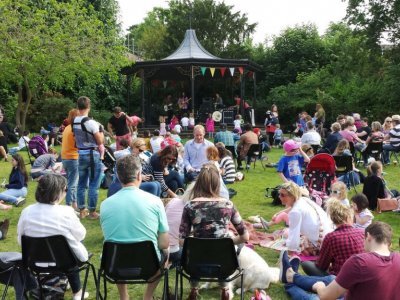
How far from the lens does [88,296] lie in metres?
Answer: 4.52

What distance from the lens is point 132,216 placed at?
3.73 meters

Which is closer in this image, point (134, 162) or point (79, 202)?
point (134, 162)

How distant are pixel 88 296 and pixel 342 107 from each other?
22710 mm

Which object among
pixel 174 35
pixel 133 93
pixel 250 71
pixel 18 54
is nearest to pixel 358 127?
pixel 250 71

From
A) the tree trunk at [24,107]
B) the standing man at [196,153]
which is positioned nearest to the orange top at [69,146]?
the standing man at [196,153]

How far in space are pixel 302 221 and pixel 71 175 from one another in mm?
3656

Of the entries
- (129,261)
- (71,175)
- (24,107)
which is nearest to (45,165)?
(71,175)

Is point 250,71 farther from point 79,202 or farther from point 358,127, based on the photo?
point 79,202

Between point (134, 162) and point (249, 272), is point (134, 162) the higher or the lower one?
the higher one

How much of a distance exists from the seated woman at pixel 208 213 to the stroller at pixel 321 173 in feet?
14.0

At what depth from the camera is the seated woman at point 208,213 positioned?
12.9ft

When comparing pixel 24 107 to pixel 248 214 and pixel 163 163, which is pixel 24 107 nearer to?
pixel 248 214

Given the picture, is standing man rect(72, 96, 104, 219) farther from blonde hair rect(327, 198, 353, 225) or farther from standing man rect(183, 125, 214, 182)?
blonde hair rect(327, 198, 353, 225)

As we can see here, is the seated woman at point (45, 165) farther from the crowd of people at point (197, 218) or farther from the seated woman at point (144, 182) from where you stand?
the seated woman at point (144, 182)
